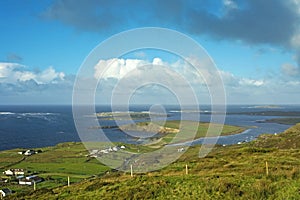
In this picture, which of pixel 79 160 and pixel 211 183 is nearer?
pixel 211 183

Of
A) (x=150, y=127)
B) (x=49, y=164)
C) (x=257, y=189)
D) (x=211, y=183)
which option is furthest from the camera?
(x=150, y=127)

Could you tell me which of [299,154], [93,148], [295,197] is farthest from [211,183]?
[93,148]

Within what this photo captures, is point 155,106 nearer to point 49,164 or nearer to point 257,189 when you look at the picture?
point 257,189

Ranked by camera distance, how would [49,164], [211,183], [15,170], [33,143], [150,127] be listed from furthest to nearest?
[150,127]
[33,143]
[49,164]
[15,170]
[211,183]

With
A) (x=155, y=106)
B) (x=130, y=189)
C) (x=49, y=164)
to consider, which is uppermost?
(x=155, y=106)

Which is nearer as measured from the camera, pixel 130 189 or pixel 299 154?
pixel 130 189

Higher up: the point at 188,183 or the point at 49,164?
the point at 188,183

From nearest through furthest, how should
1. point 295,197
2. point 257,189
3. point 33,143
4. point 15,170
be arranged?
point 295,197 → point 257,189 → point 15,170 → point 33,143

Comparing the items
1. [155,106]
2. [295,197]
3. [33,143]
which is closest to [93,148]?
[33,143]

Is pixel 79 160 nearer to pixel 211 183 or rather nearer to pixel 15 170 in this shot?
pixel 15 170
